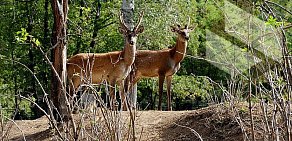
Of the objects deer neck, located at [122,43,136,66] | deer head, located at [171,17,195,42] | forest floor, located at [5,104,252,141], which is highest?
deer head, located at [171,17,195,42]

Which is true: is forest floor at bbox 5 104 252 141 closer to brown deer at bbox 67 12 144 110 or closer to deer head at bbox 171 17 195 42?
brown deer at bbox 67 12 144 110

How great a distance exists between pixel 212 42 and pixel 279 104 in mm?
23090

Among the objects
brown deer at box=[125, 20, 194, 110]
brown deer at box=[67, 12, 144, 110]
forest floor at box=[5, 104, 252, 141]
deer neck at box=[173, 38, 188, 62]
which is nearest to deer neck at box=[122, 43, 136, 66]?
brown deer at box=[67, 12, 144, 110]

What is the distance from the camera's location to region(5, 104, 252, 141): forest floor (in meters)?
7.59

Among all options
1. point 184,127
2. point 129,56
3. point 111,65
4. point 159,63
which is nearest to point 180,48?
point 159,63

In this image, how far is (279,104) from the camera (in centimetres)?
313

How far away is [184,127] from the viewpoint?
814 centimetres

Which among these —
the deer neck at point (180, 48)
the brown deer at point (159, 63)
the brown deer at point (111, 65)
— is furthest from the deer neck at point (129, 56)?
the deer neck at point (180, 48)

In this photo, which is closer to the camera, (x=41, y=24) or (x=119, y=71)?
(x=119, y=71)

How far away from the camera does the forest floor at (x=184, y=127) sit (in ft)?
24.9

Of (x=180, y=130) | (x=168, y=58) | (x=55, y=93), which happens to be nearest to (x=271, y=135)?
(x=180, y=130)

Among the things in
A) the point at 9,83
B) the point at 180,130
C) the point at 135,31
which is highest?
the point at 135,31

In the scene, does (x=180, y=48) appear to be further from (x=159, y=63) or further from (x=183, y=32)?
(x=159, y=63)

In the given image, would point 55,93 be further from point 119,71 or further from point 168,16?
point 168,16
